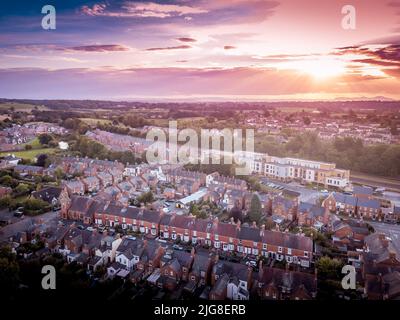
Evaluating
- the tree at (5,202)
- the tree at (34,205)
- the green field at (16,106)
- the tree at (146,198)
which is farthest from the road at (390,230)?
the green field at (16,106)

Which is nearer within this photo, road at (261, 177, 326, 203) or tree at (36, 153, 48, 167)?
road at (261, 177, 326, 203)

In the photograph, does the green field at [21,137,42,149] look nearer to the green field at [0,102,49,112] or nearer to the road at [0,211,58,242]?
the green field at [0,102,49,112]

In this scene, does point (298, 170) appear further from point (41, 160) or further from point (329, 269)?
point (41, 160)

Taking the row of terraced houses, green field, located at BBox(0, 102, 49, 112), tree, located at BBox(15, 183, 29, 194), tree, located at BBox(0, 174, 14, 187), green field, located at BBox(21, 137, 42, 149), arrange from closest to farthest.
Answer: the row of terraced houses < green field, located at BBox(0, 102, 49, 112) < tree, located at BBox(15, 183, 29, 194) < tree, located at BBox(0, 174, 14, 187) < green field, located at BBox(21, 137, 42, 149)

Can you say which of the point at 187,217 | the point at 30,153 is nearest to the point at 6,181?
the point at 30,153

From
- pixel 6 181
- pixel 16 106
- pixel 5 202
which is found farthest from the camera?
pixel 6 181

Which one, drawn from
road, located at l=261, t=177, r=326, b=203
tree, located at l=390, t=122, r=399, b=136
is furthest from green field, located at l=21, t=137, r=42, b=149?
tree, located at l=390, t=122, r=399, b=136

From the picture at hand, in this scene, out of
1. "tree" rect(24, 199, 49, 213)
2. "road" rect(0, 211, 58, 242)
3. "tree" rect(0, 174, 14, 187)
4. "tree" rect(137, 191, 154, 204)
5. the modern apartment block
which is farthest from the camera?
the modern apartment block
